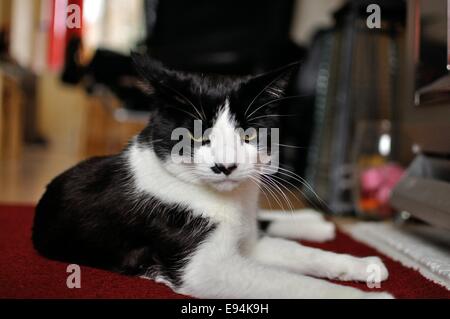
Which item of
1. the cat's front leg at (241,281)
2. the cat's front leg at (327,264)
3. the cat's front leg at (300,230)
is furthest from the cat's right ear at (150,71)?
the cat's front leg at (300,230)

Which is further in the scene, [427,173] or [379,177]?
[379,177]

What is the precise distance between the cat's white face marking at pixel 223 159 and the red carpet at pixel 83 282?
23 centimetres

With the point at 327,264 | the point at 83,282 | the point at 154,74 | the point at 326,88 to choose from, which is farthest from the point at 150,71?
the point at 326,88

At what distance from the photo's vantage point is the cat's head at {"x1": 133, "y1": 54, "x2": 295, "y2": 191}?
794 mm

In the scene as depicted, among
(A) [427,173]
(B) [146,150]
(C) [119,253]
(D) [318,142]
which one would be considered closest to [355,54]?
(D) [318,142]

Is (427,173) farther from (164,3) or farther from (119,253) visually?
(164,3)

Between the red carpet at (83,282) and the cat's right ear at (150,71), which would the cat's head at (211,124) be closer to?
the cat's right ear at (150,71)

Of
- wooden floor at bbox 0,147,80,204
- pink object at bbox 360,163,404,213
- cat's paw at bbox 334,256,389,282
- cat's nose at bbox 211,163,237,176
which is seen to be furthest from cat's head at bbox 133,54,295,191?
wooden floor at bbox 0,147,80,204

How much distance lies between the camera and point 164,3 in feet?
9.41

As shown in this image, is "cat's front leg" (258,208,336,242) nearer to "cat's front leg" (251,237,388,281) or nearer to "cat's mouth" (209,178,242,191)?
"cat's front leg" (251,237,388,281)

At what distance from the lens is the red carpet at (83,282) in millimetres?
760
